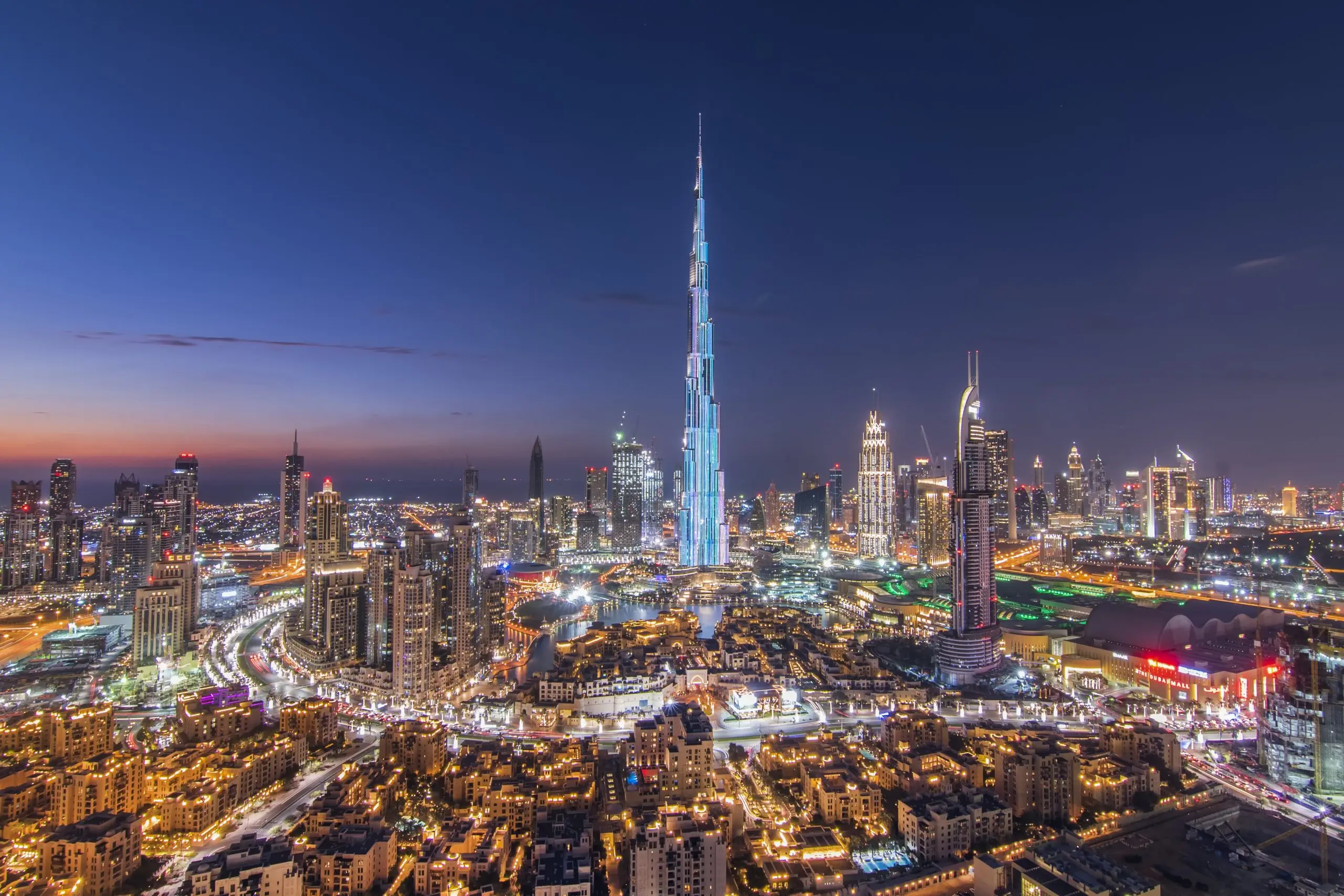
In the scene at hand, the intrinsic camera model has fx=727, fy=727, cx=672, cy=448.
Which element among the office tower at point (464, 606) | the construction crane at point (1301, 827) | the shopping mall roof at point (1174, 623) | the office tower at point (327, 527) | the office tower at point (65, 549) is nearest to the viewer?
the construction crane at point (1301, 827)

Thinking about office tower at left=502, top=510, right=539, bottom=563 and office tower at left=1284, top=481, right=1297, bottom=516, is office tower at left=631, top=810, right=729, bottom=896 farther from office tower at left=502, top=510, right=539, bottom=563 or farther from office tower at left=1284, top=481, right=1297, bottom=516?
office tower at left=1284, top=481, right=1297, bottom=516

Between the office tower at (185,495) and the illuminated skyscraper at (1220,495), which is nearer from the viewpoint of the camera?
the office tower at (185,495)

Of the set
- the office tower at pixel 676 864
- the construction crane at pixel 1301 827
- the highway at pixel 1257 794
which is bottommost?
the highway at pixel 1257 794

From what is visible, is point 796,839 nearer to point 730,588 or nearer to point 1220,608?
point 1220,608

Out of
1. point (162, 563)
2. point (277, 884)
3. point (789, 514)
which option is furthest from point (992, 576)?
point (789, 514)

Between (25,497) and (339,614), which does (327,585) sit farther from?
(25,497)

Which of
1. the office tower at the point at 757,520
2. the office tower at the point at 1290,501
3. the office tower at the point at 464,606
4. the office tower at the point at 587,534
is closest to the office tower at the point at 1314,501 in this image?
the office tower at the point at 1290,501

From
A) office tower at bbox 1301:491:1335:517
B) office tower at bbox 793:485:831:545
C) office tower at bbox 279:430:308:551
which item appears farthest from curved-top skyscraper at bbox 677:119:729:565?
office tower at bbox 1301:491:1335:517

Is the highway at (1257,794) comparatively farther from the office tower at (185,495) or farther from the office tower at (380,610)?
the office tower at (185,495)
